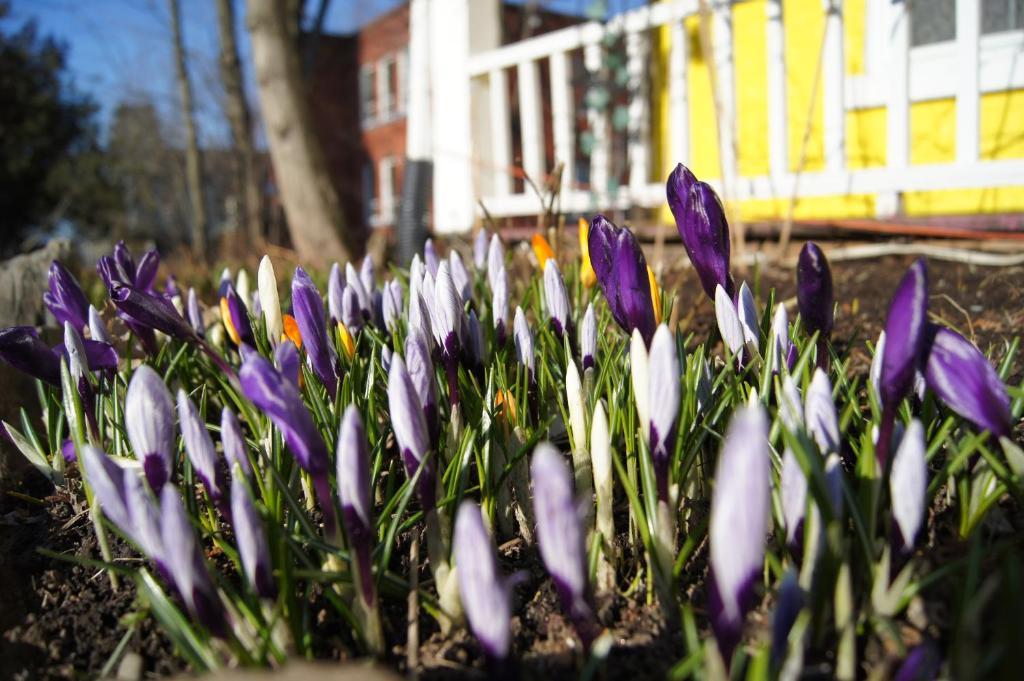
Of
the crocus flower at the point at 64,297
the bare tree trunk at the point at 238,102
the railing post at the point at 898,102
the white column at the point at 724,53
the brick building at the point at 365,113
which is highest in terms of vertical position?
the brick building at the point at 365,113

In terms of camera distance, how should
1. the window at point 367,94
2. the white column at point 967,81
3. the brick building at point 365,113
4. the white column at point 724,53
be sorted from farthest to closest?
the window at point 367,94 < the brick building at point 365,113 < the white column at point 724,53 < the white column at point 967,81

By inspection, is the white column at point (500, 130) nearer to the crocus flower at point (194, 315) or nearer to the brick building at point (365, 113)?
the crocus flower at point (194, 315)

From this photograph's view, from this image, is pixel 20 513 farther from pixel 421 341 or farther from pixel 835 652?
pixel 835 652

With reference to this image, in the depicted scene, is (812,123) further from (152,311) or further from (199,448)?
(199,448)

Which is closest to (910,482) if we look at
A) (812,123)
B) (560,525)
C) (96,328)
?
(560,525)

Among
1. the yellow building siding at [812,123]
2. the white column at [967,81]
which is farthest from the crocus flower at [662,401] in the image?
the white column at [967,81]
